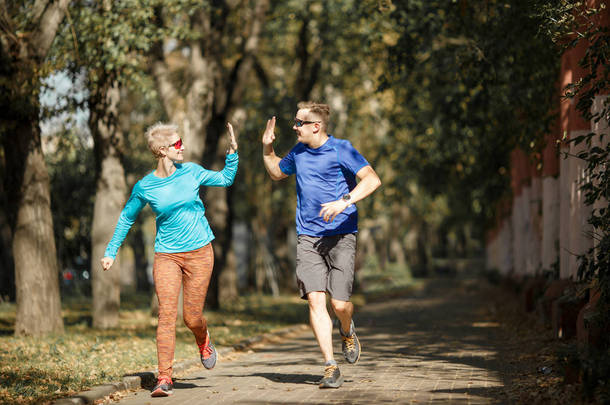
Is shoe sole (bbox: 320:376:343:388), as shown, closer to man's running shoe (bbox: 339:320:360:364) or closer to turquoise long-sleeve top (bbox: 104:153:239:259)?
man's running shoe (bbox: 339:320:360:364)

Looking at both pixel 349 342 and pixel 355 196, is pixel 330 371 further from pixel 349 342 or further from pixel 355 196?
pixel 355 196

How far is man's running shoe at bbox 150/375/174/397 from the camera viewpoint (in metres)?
7.76

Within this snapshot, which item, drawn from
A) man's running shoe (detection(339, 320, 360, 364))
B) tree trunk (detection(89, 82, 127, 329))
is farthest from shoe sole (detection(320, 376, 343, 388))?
tree trunk (detection(89, 82, 127, 329))

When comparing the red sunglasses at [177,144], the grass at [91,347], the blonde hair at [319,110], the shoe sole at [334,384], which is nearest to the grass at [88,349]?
the grass at [91,347]

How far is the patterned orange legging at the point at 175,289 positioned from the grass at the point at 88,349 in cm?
92

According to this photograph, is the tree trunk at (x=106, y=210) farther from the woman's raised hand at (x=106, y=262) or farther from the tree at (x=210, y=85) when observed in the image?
the woman's raised hand at (x=106, y=262)

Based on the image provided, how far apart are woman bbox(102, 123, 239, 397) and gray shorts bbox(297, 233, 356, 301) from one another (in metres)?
0.84

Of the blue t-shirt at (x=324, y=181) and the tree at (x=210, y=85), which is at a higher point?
the tree at (x=210, y=85)

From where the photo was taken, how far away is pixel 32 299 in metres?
13.1

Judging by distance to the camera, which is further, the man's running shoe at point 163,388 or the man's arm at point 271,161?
the man's arm at point 271,161

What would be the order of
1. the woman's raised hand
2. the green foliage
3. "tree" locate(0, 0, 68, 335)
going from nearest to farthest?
1. the woman's raised hand
2. "tree" locate(0, 0, 68, 335)
3. the green foliage

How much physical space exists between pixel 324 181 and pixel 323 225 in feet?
1.26

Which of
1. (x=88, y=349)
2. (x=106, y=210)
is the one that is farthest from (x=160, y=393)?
(x=106, y=210)

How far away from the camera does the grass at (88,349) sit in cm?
831
